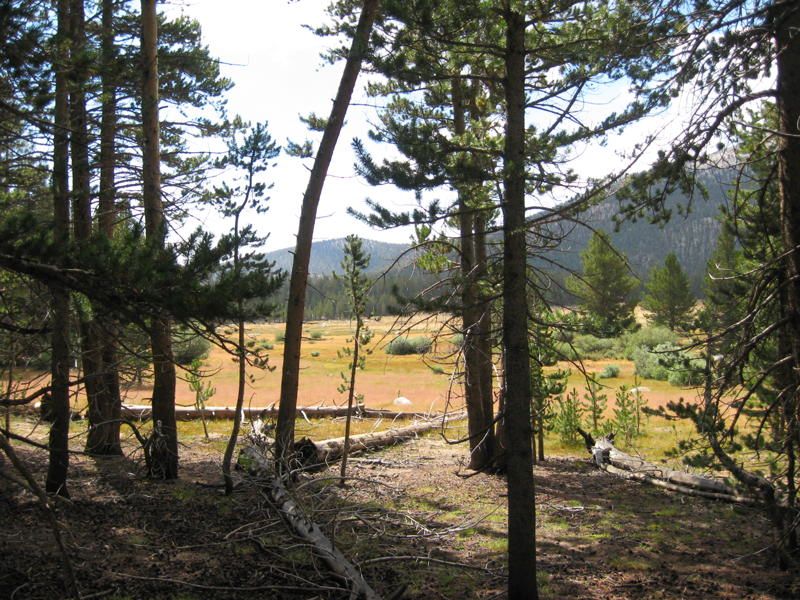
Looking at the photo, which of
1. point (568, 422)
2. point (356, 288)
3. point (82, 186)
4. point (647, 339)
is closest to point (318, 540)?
point (356, 288)

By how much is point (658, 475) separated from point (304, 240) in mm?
7576

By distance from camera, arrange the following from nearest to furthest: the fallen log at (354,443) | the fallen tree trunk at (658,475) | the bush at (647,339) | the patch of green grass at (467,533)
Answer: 1. the patch of green grass at (467,533)
2. the fallen tree trunk at (658,475)
3. the fallen log at (354,443)
4. the bush at (647,339)

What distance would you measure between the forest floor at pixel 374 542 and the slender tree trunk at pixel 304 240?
1.33 metres

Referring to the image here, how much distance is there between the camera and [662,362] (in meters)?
6.67

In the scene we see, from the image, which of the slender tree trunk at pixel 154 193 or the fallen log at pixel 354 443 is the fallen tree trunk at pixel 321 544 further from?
the slender tree trunk at pixel 154 193

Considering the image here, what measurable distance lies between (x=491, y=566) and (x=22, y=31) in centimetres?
676

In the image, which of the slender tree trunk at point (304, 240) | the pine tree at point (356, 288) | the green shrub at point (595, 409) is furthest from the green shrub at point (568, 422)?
the slender tree trunk at point (304, 240)

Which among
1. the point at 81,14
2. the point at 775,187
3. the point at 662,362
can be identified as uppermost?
the point at 81,14

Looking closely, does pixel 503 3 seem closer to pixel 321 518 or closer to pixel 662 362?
pixel 662 362

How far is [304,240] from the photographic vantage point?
9062 mm

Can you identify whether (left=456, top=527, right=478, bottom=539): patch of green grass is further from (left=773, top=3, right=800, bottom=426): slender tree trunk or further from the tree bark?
(left=773, top=3, right=800, bottom=426): slender tree trunk

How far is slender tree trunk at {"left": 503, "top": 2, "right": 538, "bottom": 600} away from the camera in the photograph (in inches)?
215

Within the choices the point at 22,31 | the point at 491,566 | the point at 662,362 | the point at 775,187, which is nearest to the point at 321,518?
the point at 491,566

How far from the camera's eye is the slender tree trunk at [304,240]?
28.3ft
